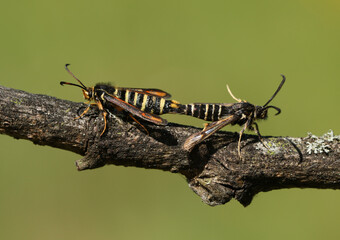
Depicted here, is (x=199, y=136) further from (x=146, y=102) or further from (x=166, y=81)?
(x=166, y=81)

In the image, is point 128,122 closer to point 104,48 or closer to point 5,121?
point 5,121

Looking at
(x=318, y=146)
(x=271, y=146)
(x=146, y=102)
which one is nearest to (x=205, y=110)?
(x=146, y=102)

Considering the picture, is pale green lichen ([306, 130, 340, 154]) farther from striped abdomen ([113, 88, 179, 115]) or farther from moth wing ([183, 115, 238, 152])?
striped abdomen ([113, 88, 179, 115])

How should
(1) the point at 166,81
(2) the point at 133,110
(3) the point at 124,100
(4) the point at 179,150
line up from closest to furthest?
(4) the point at 179,150, (2) the point at 133,110, (3) the point at 124,100, (1) the point at 166,81

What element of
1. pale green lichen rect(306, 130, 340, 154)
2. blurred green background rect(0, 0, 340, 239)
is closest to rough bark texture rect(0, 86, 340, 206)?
pale green lichen rect(306, 130, 340, 154)

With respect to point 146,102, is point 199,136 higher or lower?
lower
